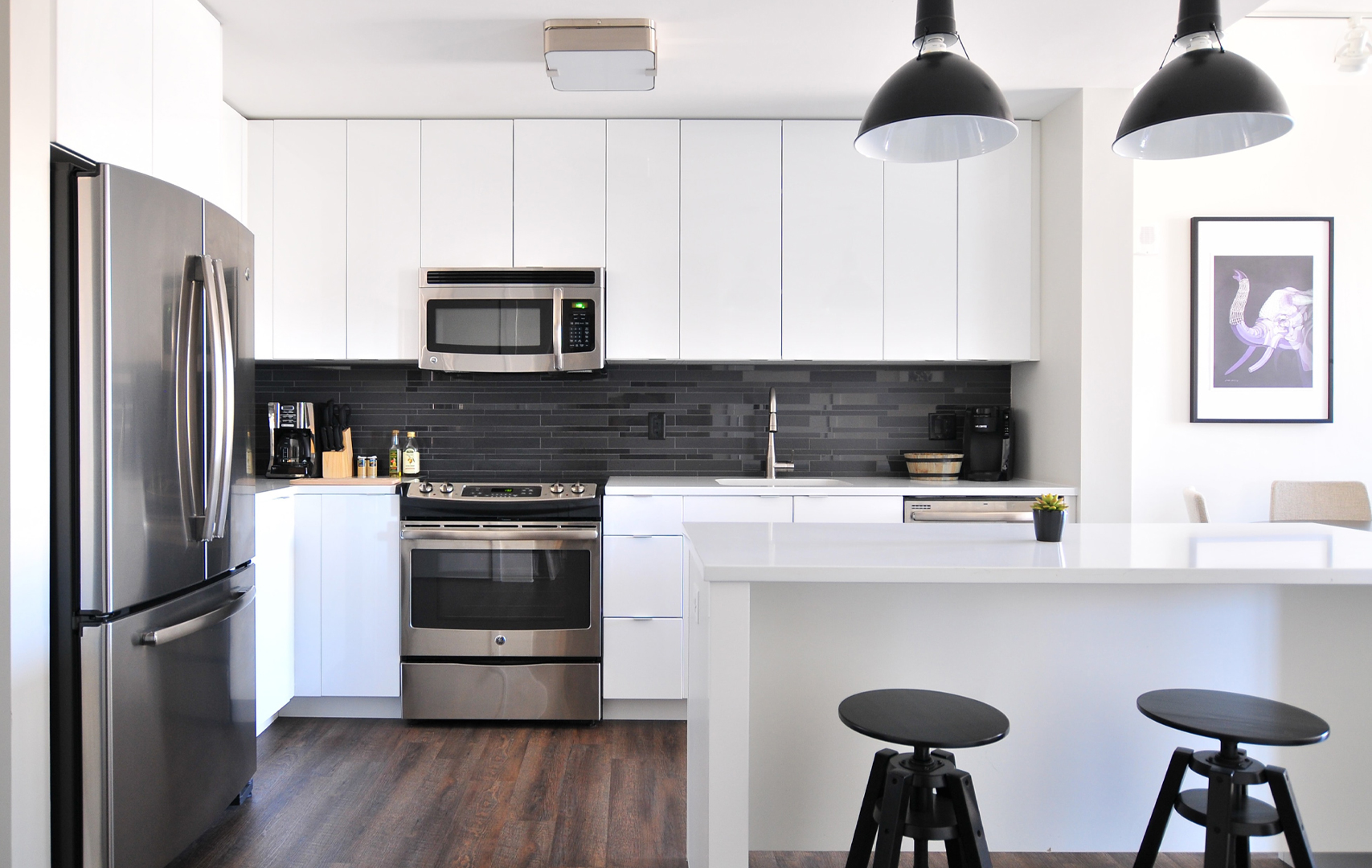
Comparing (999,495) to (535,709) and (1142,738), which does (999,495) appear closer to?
(1142,738)

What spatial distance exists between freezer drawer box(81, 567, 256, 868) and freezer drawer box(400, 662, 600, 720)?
2.68ft

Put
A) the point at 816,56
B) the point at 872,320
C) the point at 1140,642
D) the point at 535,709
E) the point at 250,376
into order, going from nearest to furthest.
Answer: the point at 1140,642, the point at 250,376, the point at 816,56, the point at 535,709, the point at 872,320

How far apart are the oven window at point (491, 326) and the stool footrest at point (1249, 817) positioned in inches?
105

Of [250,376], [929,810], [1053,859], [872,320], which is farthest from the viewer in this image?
[872,320]

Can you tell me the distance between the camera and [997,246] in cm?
347

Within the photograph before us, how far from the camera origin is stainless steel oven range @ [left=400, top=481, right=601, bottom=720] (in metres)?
3.17

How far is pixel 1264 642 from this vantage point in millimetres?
1894

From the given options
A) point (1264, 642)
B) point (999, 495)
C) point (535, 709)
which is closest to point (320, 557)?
point (535, 709)

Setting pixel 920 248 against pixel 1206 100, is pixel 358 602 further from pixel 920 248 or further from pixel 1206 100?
pixel 1206 100

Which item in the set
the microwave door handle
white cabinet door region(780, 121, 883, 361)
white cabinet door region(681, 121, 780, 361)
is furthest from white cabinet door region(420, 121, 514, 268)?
white cabinet door region(780, 121, 883, 361)

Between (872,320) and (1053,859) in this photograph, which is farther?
(872,320)

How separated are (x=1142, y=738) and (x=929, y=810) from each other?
2.62 feet

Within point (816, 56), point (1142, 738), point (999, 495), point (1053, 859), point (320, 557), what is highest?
point (816, 56)

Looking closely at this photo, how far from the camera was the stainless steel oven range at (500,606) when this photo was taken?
3.17 meters
